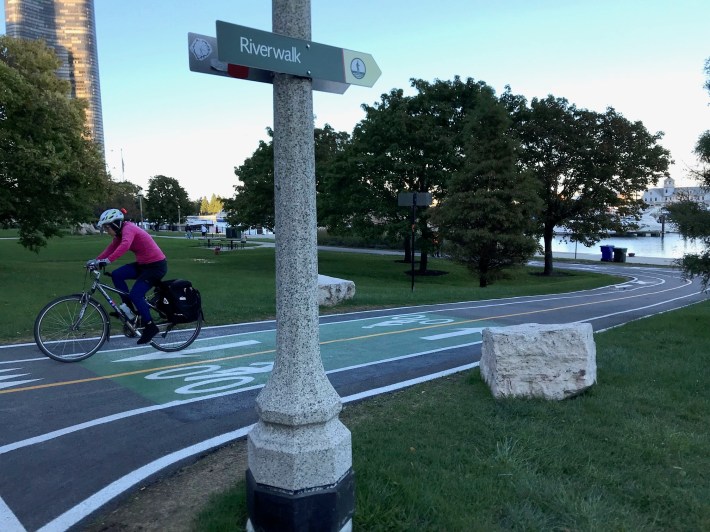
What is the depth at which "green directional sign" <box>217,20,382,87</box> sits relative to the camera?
274 centimetres

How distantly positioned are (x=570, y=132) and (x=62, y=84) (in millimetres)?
27554

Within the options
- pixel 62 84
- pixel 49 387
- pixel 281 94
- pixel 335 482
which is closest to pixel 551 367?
pixel 335 482

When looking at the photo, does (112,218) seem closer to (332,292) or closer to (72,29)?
(332,292)

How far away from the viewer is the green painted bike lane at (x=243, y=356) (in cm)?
600

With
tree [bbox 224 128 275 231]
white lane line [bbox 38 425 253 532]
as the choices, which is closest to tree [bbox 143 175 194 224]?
tree [bbox 224 128 275 231]

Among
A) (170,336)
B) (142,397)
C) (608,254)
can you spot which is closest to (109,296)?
(170,336)

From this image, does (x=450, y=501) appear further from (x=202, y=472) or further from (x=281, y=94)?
(x=281, y=94)

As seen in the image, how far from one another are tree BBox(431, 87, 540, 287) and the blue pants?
17806mm

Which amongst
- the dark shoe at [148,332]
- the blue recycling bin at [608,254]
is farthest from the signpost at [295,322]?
the blue recycling bin at [608,254]

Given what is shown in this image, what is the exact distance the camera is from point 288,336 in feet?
10.0

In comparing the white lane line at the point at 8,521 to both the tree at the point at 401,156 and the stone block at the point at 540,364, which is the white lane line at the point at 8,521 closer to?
the stone block at the point at 540,364

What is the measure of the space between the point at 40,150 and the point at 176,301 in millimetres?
12577

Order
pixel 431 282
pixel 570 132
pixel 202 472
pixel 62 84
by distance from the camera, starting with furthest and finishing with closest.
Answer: pixel 570 132 < pixel 431 282 < pixel 62 84 < pixel 202 472

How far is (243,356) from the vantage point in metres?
7.39
